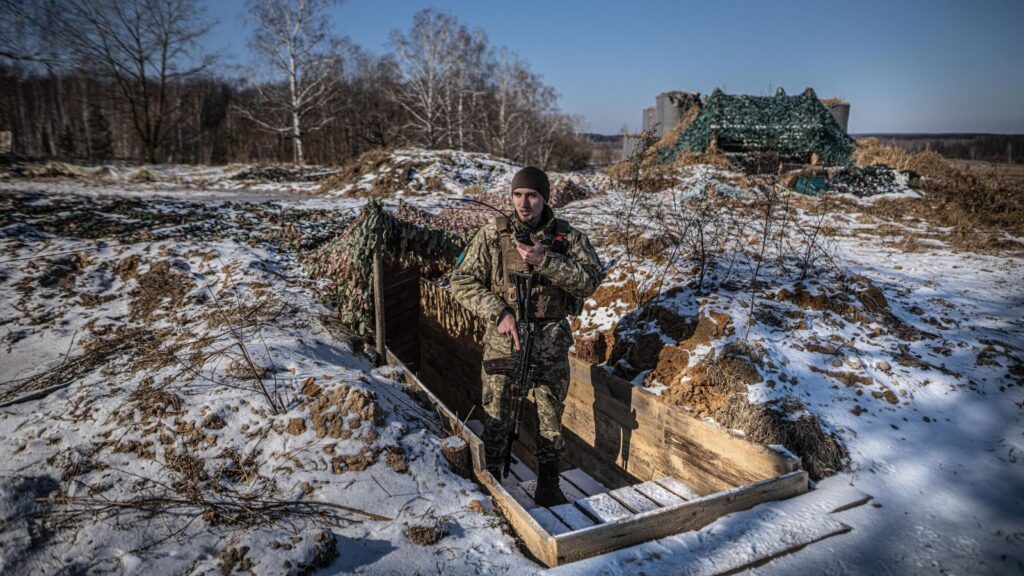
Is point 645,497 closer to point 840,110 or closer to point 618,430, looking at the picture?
point 618,430

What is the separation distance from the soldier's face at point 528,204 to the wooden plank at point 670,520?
6.36 feet

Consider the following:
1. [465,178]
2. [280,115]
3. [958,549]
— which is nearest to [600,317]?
[958,549]

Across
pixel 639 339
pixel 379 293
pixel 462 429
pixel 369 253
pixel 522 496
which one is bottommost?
pixel 522 496

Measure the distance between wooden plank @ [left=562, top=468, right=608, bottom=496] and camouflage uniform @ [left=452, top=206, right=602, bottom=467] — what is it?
65cm

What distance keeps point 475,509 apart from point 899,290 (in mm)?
4746

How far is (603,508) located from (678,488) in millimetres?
644

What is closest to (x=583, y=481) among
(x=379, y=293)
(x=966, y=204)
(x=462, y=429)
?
(x=462, y=429)

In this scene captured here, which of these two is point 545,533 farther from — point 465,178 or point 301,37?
point 301,37

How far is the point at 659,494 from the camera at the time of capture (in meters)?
3.25

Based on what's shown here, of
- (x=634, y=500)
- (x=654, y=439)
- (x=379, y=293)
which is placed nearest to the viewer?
(x=634, y=500)

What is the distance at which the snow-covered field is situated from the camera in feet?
7.56

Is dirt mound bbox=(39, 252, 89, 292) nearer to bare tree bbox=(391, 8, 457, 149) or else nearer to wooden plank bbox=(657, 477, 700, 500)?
wooden plank bbox=(657, 477, 700, 500)

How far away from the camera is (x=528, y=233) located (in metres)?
3.16

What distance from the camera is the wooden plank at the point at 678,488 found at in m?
3.27
